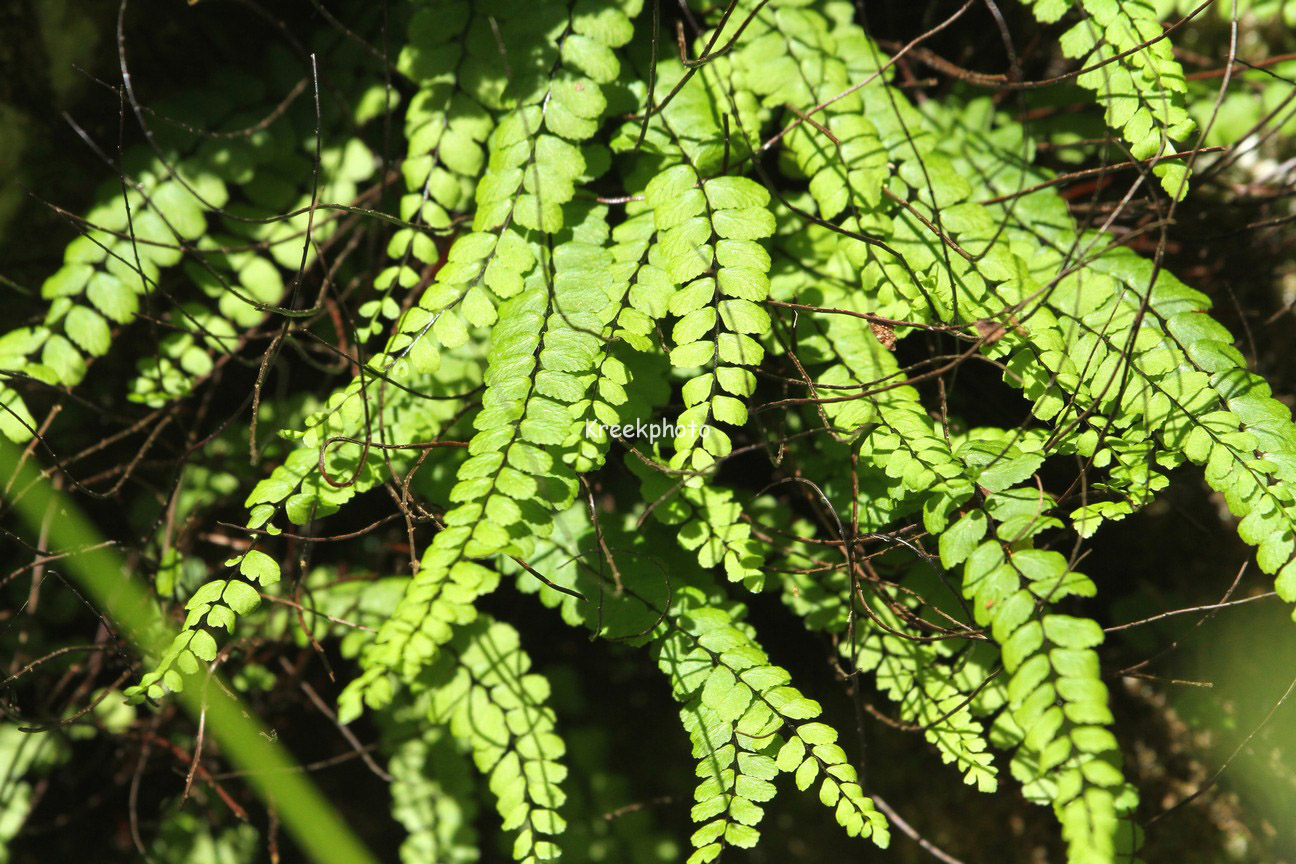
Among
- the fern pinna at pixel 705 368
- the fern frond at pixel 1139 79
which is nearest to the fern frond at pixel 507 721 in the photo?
the fern pinna at pixel 705 368

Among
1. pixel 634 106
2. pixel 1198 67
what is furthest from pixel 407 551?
pixel 1198 67

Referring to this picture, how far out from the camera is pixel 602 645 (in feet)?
8.13

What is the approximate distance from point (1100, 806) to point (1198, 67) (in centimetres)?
205

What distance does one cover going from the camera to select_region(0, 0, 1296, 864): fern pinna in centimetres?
135

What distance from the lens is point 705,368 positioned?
190cm

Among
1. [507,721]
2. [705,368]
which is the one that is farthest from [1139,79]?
[507,721]

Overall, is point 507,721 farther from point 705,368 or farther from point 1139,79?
Answer: point 1139,79

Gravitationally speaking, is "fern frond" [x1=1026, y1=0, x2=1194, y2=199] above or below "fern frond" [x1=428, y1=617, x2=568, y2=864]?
above

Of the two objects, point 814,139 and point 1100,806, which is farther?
point 814,139

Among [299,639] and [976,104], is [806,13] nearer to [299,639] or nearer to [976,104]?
[976,104]

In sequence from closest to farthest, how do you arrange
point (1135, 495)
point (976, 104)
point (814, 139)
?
point (1135, 495) → point (814, 139) → point (976, 104)

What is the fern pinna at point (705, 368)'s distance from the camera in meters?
1.35

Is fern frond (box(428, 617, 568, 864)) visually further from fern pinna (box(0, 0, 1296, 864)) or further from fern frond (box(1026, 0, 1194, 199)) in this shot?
fern frond (box(1026, 0, 1194, 199))

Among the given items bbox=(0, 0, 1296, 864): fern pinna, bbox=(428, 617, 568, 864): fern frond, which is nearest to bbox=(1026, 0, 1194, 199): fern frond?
bbox=(0, 0, 1296, 864): fern pinna
